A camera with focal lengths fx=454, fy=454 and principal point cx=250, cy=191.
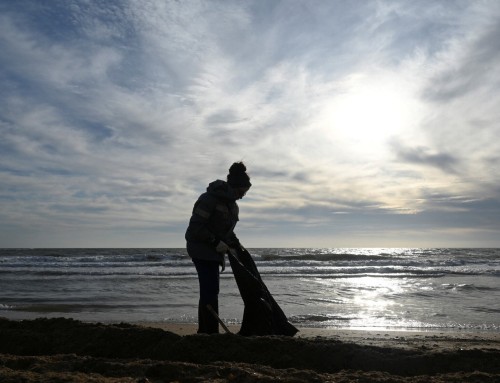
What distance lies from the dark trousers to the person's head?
0.71 meters

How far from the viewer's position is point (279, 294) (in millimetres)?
8930

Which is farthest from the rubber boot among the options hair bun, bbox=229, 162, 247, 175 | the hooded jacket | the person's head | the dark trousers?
hair bun, bbox=229, 162, 247, 175

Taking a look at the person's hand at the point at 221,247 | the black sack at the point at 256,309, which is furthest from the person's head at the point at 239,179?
the black sack at the point at 256,309

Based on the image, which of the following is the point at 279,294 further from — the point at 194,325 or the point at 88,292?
the point at 88,292

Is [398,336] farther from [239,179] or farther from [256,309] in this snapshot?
[239,179]

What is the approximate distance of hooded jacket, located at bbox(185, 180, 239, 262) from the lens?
4.09 metres

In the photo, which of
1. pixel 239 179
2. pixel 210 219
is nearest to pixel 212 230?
pixel 210 219

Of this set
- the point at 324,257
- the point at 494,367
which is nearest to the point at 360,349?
the point at 494,367

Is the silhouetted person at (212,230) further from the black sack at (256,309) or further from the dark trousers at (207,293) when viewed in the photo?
the black sack at (256,309)

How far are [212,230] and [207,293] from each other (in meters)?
0.58

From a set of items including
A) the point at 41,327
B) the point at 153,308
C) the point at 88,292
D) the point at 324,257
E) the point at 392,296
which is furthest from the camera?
the point at 324,257

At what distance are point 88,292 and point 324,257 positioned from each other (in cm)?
2129

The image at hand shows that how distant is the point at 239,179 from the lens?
4223 millimetres

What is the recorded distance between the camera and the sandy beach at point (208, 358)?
269 cm
